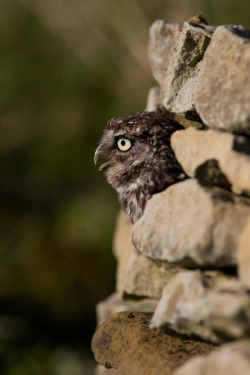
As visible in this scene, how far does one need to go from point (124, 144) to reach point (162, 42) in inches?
25.5

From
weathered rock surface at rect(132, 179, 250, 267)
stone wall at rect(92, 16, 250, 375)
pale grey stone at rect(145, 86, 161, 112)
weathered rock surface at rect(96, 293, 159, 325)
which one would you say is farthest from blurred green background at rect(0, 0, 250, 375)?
weathered rock surface at rect(132, 179, 250, 267)

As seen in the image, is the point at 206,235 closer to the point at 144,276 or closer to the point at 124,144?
the point at 124,144

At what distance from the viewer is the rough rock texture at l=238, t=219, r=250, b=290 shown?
1.58m

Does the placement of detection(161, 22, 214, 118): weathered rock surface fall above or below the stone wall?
above

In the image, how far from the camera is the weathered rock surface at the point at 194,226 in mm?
1689

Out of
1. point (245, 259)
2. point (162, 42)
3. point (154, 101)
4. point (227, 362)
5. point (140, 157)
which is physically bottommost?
point (227, 362)

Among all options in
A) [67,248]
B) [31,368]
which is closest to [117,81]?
[67,248]

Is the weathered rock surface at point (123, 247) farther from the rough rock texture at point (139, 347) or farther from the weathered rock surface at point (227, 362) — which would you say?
the weathered rock surface at point (227, 362)

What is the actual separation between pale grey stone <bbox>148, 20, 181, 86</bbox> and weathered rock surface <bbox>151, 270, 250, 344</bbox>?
142 cm

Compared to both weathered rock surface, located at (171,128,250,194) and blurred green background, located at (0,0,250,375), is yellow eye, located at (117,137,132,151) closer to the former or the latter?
weathered rock surface, located at (171,128,250,194)

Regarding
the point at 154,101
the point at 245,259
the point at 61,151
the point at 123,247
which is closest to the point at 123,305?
the point at 123,247

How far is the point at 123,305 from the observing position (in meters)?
3.22

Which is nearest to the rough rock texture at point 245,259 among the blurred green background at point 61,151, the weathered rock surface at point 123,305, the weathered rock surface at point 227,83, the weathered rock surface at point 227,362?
the weathered rock surface at point 227,362

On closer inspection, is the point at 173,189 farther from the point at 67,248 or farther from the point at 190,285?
the point at 67,248
